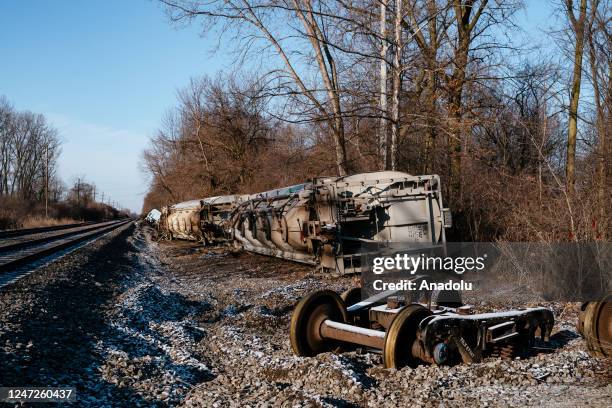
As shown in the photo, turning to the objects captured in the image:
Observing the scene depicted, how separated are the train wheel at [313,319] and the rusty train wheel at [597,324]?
104 inches

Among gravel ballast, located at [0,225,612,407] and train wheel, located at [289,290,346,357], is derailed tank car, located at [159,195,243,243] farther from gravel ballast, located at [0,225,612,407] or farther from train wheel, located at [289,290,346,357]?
train wheel, located at [289,290,346,357]

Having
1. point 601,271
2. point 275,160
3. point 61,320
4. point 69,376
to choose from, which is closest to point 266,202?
point 61,320

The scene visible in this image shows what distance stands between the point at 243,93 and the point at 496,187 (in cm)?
701

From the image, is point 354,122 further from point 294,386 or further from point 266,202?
point 294,386

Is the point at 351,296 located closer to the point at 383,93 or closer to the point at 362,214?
the point at 362,214

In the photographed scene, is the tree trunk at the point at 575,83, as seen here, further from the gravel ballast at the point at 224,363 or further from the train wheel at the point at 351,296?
A: the train wheel at the point at 351,296

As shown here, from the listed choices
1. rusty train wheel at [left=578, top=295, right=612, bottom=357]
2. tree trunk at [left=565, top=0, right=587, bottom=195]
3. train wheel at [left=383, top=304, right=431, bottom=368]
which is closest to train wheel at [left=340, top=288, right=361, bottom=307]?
train wheel at [left=383, top=304, right=431, bottom=368]

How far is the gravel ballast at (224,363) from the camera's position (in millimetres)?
4410

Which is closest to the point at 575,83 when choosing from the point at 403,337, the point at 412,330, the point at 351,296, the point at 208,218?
the point at 351,296

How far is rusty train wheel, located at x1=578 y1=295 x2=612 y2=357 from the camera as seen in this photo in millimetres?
5496

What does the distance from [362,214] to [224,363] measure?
579 centimetres

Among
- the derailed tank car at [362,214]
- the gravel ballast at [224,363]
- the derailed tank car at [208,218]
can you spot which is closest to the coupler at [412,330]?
the gravel ballast at [224,363]

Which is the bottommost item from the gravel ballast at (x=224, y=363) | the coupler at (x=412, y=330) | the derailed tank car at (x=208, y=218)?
the gravel ballast at (x=224, y=363)

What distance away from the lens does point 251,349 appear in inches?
246
